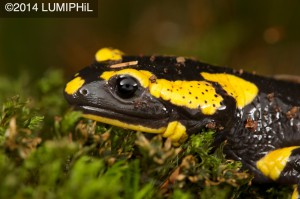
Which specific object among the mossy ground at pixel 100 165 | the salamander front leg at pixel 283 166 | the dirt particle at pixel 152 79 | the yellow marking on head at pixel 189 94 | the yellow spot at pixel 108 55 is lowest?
the salamander front leg at pixel 283 166

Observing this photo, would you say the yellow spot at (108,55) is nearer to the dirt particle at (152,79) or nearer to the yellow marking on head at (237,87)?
the dirt particle at (152,79)

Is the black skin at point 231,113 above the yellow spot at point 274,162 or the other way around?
above

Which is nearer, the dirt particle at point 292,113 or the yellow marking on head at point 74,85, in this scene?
the yellow marking on head at point 74,85

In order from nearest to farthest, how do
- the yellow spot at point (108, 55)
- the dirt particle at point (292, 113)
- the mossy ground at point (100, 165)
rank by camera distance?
the mossy ground at point (100, 165), the yellow spot at point (108, 55), the dirt particle at point (292, 113)

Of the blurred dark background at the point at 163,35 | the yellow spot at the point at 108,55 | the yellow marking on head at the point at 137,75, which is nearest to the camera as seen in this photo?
the yellow marking on head at the point at 137,75

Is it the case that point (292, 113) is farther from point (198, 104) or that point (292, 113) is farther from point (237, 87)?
point (198, 104)

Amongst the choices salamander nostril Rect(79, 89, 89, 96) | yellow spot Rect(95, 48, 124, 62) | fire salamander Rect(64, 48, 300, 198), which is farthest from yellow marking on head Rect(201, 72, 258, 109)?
salamander nostril Rect(79, 89, 89, 96)

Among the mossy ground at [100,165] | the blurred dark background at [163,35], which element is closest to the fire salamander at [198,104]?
the mossy ground at [100,165]
